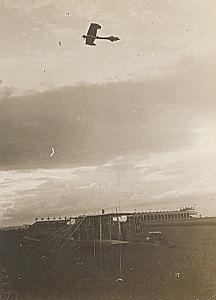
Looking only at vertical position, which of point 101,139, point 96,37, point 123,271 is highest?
point 96,37

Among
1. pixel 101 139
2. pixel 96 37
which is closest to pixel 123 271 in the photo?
pixel 101 139

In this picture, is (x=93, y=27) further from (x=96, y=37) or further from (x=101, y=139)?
(x=101, y=139)

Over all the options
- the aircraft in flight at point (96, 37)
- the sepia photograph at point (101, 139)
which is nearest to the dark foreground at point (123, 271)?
the sepia photograph at point (101, 139)

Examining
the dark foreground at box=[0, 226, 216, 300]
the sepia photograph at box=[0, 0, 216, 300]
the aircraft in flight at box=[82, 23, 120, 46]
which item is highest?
the aircraft in flight at box=[82, 23, 120, 46]

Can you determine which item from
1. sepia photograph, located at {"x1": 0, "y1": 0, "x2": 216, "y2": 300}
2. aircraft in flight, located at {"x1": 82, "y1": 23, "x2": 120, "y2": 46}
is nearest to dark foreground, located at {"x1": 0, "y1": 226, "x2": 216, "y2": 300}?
sepia photograph, located at {"x1": 0, "y1": 0, "x2": 216, "y2": 300}

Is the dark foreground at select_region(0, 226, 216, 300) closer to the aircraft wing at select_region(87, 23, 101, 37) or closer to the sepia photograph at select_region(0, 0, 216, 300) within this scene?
the sepia photograph at select_region(0, 0, 216, 300)

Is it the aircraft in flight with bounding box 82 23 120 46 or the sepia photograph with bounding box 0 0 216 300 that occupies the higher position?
the aircraft in flight with bounding box 82 23 120 46

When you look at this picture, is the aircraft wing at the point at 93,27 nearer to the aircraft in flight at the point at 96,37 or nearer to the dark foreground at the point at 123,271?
the aircraft in flight at the point at 96,37
